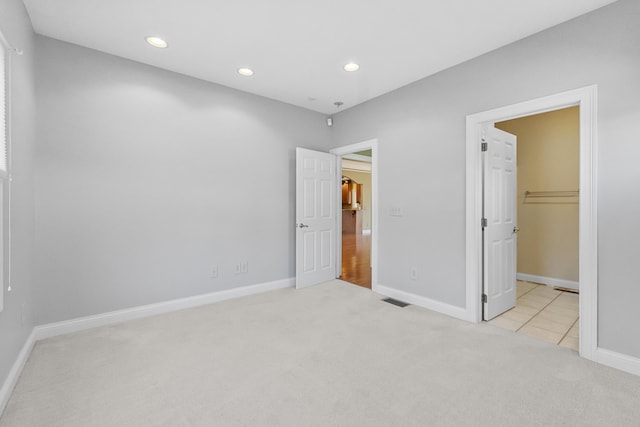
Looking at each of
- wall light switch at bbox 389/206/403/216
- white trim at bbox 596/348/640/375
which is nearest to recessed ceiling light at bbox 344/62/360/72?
wall light switch at bbox 389/206/403/216

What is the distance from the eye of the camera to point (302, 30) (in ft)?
8.23

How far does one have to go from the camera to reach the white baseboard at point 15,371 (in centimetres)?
170

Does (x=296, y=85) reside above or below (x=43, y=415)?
above

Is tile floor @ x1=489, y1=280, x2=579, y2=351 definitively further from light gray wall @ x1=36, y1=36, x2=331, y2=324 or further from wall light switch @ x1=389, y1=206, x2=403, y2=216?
light gray wall @ x1=36, y1=36, x2=331, y2=324

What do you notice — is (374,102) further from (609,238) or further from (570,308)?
(570,308)

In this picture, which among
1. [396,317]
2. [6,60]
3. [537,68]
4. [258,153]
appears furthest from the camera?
[258,153]

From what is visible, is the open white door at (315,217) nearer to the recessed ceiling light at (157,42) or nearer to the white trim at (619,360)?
the recessed ceiling light at (157,42)

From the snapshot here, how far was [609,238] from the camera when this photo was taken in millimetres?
2135

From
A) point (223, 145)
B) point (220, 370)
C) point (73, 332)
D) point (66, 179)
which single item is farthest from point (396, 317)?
point (66, 179)

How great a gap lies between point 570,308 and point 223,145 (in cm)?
452

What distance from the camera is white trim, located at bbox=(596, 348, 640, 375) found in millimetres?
2035

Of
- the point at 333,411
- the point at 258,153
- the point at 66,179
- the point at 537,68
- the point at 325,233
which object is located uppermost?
the point at 537,68

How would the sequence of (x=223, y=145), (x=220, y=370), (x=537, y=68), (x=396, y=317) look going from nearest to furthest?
(x=220, y=370) < (x=537, y=68) < (x=396, y=317) < (x=223, y=145)

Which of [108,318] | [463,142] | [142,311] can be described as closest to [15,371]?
[108,318]
